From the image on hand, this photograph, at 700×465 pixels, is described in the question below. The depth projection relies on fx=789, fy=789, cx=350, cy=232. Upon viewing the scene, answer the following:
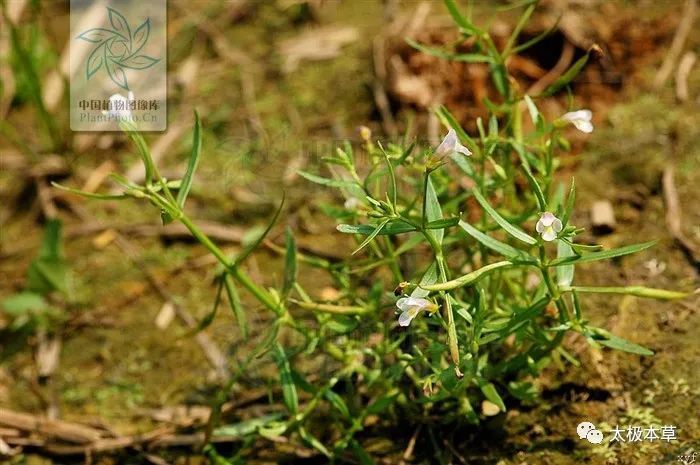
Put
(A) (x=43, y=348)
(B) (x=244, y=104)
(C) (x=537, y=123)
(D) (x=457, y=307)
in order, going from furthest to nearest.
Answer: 1. (B) (x=244, y=104)
2. (A) (x=43, y=348)
3. (C) (x=537, y=123)
4. (D) (x=457, y=307)

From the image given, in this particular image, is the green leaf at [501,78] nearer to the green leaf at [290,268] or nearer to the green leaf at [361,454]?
the green leaf at [290,268]

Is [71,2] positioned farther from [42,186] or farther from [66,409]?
[66,409]

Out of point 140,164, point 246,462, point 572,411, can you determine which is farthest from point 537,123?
point 140,164

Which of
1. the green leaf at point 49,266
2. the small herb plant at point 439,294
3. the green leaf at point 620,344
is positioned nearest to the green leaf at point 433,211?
the small herb plant at point 439,294

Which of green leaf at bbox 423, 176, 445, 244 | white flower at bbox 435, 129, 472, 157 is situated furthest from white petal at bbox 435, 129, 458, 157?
green leaf at bbox 423, 176, 445, 244

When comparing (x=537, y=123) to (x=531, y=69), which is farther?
(x=531, y=69)

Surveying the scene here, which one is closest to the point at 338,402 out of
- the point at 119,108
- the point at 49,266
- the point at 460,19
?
the point at 119,108

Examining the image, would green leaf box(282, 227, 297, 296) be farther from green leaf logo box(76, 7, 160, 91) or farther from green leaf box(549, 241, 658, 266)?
green leaf logo box(76, 7, 160, 91)
